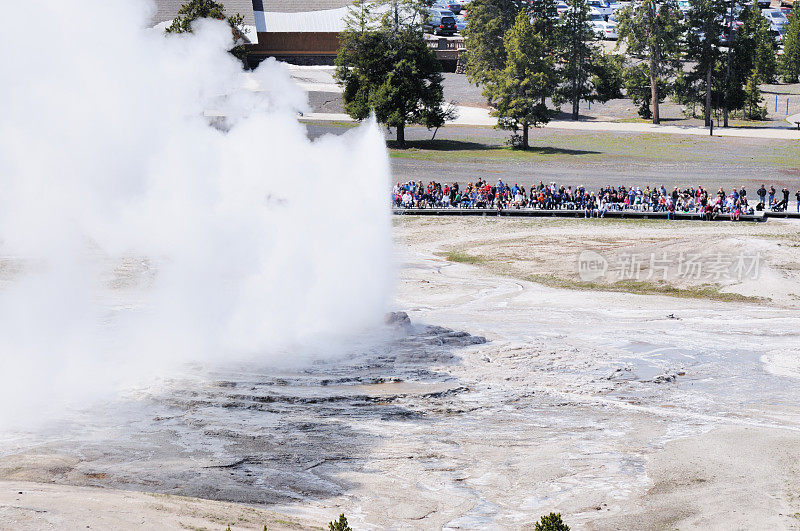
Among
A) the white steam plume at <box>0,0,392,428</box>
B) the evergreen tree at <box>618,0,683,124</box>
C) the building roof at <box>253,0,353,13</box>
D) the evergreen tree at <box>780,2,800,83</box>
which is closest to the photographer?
the white steam plume at <box>0,0,392,428</box>

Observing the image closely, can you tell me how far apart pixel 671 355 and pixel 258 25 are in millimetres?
84330

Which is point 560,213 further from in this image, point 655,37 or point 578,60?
point 578,60

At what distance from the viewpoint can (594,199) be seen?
56.5 metres

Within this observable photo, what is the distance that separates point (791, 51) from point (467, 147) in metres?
46.7

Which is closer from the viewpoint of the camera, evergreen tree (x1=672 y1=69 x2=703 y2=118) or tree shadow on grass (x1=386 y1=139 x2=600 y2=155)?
tree shadow on grass (x1=386 y1=139 x2=600 y2=155)

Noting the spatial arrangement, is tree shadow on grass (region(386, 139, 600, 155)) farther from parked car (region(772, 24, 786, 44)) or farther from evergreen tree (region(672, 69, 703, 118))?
parked car (region(772, 24, 786, 44))

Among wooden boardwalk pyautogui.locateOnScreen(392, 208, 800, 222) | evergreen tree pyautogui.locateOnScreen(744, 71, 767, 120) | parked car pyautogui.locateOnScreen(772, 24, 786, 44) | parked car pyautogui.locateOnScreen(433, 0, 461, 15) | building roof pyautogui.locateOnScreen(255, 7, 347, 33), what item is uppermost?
parked car pyautogui.locateOnScreen(433, 0, 461, 15)

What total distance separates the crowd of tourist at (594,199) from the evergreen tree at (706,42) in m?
33.0

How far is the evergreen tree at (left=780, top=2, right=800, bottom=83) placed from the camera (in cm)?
10550

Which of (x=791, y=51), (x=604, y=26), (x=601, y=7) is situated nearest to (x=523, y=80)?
(x=604, y=26)

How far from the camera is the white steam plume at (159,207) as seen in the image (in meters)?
23.1

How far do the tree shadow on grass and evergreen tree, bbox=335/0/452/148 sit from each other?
140 centimetres

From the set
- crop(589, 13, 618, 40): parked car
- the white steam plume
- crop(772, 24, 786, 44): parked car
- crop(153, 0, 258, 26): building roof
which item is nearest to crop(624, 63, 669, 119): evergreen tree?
crop(589, 13, 618, 40): parked car

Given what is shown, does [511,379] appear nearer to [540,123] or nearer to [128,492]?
[128,492]
